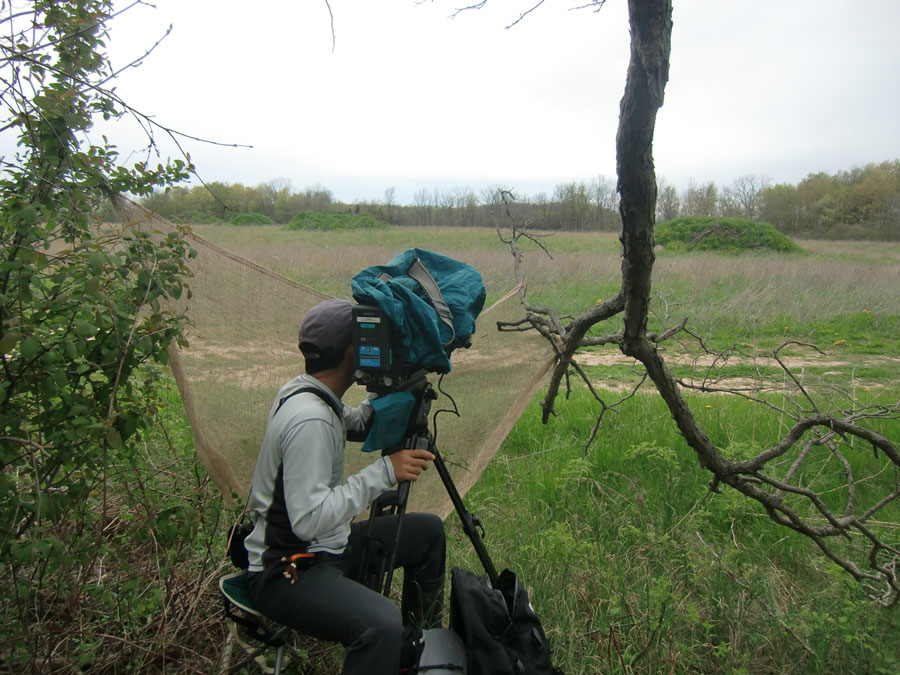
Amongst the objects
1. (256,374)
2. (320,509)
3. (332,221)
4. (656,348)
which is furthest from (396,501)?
(332,221)

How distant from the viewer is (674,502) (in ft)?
10.8

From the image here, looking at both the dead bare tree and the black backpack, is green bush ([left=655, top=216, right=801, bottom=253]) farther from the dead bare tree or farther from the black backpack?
the black backpack

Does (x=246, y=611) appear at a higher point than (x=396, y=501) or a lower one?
lower

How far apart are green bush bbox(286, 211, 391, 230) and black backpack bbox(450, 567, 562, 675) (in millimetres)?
33198

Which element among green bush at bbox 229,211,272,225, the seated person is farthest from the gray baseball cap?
green bush at bbox 229,211,272,225

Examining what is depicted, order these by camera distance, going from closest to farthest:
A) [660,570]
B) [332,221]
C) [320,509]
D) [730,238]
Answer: [320,509] → [660,570] → [730,238] → [332,221]

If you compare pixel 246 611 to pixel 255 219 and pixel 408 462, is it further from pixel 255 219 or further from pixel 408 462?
pixel 255 219

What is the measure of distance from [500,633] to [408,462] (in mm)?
586

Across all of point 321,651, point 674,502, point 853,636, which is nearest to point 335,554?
point 321,651

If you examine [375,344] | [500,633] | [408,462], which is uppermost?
[375,344]

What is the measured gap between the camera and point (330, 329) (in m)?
1.73

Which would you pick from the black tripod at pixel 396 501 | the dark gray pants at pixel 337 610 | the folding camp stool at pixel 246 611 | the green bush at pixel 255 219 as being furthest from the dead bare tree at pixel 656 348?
the green bush at pixel 255 219

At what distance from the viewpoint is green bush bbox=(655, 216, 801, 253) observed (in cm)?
2356

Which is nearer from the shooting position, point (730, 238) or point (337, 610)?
point (337, 610)
